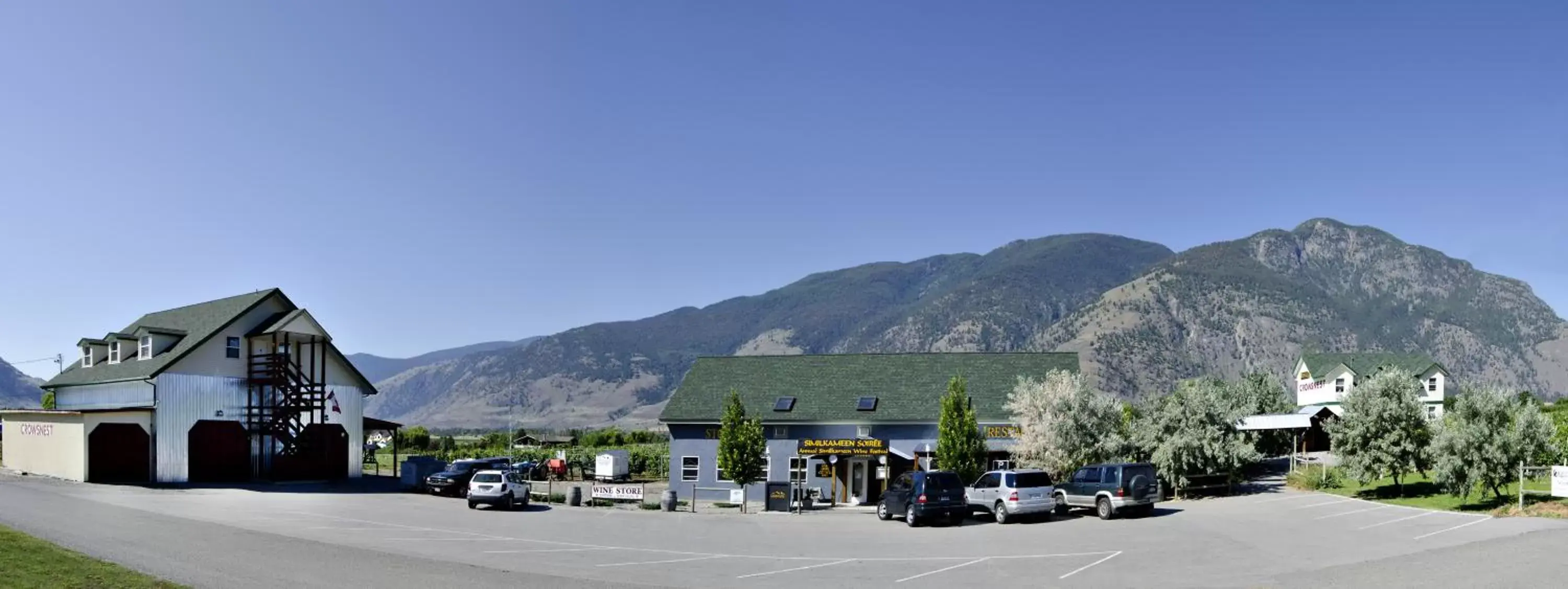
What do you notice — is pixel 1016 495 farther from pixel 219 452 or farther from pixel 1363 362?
pixel 1363 362

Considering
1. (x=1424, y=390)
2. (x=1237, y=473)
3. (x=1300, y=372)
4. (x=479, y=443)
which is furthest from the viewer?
(x=1300, y=372)

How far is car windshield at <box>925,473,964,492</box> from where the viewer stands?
32625mm

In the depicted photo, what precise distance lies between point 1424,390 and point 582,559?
31.3 metres

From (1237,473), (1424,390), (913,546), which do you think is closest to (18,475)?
(913,546)

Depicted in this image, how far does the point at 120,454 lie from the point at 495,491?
21.3 metres

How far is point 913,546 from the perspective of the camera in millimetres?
26156

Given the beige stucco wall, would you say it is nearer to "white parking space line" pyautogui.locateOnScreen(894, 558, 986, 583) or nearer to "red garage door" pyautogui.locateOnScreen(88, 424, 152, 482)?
"red garage door" pyautogui.locateOnScreen(88, 424, 152, 482)

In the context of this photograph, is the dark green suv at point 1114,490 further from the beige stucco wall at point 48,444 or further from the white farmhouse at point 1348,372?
the white farmhouse at point 1348,372

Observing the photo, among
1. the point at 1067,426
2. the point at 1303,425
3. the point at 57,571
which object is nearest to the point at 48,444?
the point at 57,571

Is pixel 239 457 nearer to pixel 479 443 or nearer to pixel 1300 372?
pixel 479 443

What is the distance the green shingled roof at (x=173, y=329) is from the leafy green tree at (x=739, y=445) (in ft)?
79.2

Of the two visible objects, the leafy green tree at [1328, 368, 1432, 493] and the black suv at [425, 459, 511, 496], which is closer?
the leafy green tree at [1328, 368, 1432, 493]

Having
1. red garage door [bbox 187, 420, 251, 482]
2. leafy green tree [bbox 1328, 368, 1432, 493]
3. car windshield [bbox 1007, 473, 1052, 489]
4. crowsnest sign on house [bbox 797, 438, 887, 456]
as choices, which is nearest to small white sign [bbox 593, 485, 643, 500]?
crowsnest sign on house [bbox 797, 438, 887, 456]

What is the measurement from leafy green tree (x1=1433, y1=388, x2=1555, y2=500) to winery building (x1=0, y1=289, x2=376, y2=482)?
46.4 metres
